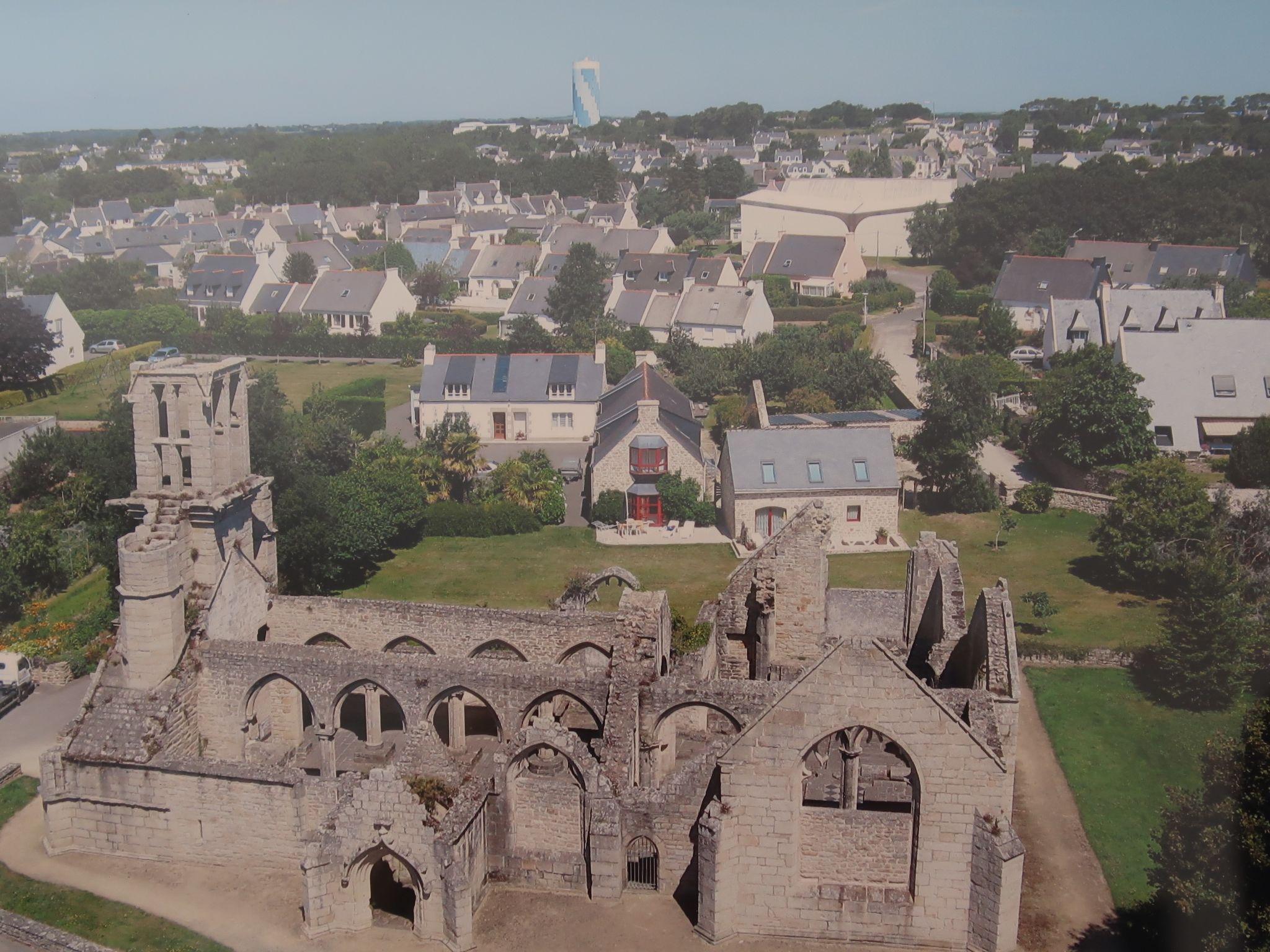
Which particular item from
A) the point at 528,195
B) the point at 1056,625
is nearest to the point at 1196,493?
the point at 1056,625

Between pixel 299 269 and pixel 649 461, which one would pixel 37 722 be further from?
pixel 299 269

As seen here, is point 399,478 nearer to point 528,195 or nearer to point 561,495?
point 561,495

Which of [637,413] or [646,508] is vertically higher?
[637,413]

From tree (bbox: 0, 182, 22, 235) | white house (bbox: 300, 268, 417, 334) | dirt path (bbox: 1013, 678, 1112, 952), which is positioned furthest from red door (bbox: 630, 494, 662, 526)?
tree (bbox: 0, 182, 22, 235)

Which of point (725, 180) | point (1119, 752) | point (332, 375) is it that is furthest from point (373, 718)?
point (725, 180)

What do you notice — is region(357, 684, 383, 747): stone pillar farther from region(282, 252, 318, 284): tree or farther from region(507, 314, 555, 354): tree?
region(282, 252, 318, 284): tree
